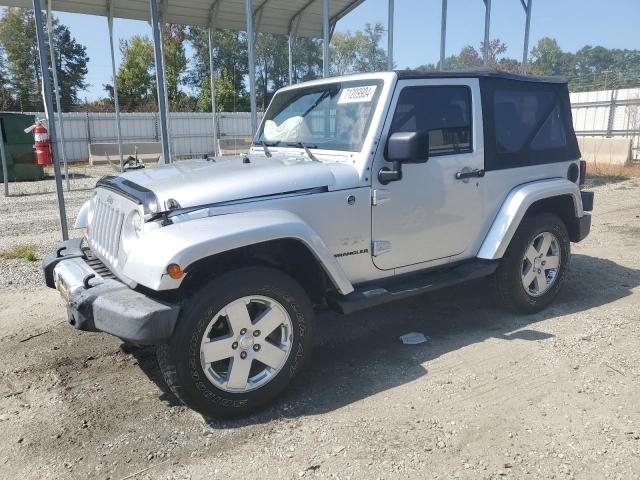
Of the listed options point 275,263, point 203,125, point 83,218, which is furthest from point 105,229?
point 203,125

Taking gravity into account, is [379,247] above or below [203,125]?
below

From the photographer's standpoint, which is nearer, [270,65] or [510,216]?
[510,216]

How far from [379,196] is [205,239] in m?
1.36

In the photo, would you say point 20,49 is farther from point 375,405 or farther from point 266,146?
point 375,405

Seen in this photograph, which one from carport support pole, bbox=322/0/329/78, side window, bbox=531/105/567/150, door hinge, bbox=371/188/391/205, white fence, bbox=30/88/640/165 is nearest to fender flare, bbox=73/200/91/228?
door hinge, bbox=371/188/391/205

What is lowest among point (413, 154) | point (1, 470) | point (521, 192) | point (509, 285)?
point (1, 470)

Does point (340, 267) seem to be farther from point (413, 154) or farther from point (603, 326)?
point (603, 326)

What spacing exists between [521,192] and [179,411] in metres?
3.22

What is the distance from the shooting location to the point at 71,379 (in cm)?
373

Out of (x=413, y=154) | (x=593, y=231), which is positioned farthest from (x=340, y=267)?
(x=593, y=231)

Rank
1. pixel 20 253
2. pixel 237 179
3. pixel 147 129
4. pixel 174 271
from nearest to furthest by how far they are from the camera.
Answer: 1. pixel 174 271
2. pixel 237 179
3. pixel 20 253
4. pixel 147 129

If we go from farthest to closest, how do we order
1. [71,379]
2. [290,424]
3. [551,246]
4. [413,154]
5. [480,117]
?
[551,246] → [480,117] → [71,379] → [413,154] → [290,424]

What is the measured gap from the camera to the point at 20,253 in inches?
274

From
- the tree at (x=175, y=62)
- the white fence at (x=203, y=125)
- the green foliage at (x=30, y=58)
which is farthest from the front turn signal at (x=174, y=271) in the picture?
the green foliage at (x=30, y=58)
